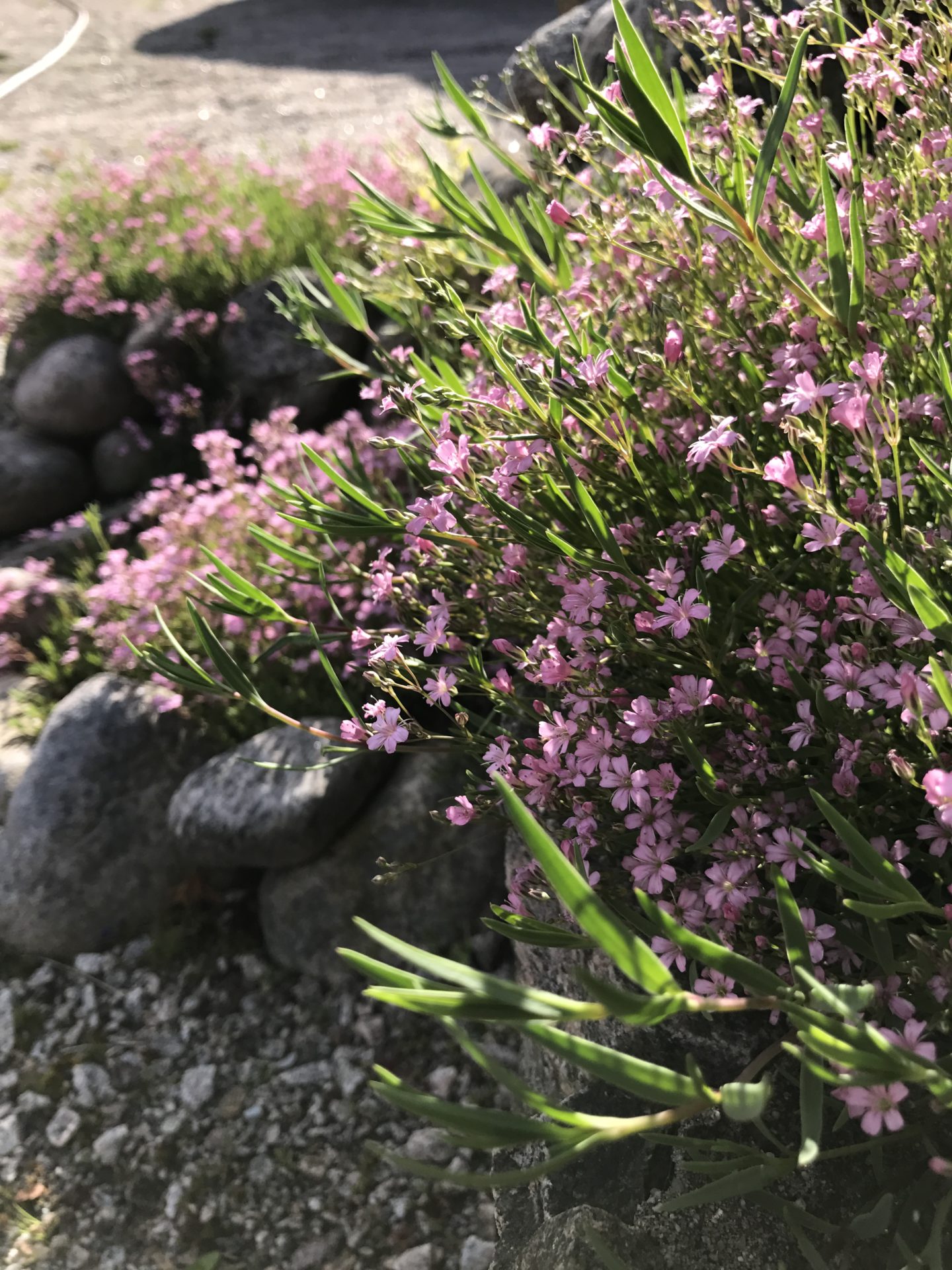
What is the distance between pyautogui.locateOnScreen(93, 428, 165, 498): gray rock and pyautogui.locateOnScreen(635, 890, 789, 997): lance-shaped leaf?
5433 mm

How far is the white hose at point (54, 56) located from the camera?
14648 mm

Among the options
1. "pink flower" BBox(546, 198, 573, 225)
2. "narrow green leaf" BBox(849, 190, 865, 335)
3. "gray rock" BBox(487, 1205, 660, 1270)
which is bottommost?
"gray rock" BBox(487, 1205, 660, 1270)

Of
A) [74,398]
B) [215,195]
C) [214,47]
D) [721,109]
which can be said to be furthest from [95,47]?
[721,109]

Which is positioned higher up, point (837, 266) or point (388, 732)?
point (837, 266)

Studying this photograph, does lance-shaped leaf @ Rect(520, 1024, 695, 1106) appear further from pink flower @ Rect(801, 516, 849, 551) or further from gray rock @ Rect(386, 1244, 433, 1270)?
gray rock @ Rect(386, 1244, 433, 1270)

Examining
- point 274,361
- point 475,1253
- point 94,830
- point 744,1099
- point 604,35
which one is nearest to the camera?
point 744,1099

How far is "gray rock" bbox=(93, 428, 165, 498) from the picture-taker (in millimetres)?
5840

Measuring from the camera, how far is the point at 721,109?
192 centimetres

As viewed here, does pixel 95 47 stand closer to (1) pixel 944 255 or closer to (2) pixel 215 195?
(2) pixel 215 195

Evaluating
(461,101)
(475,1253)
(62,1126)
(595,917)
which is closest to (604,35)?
(461,101)

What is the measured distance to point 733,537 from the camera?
1574 millimetres

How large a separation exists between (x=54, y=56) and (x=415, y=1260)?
62.3 feet

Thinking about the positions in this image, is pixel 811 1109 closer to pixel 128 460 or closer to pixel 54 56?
pixel 128 460

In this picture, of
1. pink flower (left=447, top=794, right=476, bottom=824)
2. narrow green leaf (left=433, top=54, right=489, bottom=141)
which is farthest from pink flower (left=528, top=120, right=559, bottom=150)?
pink flower (left=447, top=794, right=476, bottom=824)
